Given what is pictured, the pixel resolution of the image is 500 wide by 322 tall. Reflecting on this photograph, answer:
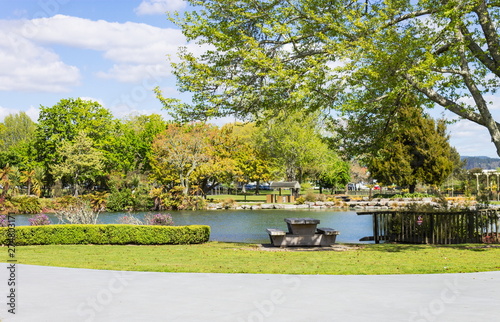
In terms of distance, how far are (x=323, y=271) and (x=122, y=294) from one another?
16.0 feet

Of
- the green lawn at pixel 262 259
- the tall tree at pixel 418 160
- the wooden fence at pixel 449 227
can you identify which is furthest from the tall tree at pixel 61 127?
the wooden fence at pixel 449 227

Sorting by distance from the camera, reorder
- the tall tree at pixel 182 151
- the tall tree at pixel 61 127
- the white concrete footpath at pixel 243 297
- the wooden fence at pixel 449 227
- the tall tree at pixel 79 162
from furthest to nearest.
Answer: the tall tree at pixel 61 127
the tall tree at pixel 79 162
the tall tree at pixel 182 151
the wooden fence at pixel 449 227
the white concrete footpath at pixel 243 297

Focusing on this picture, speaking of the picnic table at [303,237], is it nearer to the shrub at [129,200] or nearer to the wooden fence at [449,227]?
the wooden fence at [449,227]

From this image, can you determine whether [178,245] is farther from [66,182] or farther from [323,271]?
[66,182]

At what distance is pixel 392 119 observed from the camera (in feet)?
63.9

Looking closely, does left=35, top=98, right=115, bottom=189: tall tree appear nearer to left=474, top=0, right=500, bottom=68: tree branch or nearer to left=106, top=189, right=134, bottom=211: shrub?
Result: left=106, top=189, right=134, bottom=211: shrub

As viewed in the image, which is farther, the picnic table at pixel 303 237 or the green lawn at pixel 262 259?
the picnic table at pixel 303 237

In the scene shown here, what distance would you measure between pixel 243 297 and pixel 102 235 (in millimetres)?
12954

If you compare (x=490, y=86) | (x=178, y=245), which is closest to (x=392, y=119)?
(x=490, y=86)

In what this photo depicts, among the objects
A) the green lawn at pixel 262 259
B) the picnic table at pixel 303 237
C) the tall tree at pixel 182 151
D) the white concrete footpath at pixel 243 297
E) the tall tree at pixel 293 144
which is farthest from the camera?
the tall tree at pixel 293 144

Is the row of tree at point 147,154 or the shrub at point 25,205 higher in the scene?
the row of tree at point 147,154

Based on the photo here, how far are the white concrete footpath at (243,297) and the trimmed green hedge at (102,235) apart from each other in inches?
366

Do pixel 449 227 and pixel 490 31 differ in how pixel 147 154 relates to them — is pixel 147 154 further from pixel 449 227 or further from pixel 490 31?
pixel 490 31

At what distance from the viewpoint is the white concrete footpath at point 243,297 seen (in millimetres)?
6281
